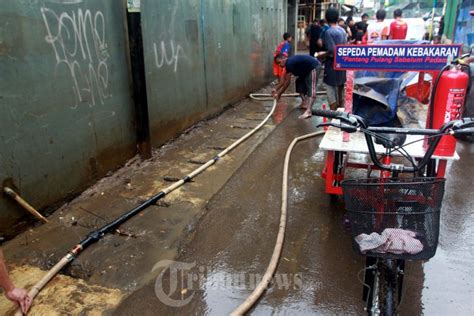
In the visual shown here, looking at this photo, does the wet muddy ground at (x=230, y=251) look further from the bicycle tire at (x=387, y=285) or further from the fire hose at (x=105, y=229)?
the bicycle tire at (x=387, y=285)

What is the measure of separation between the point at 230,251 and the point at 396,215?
1.85 metres

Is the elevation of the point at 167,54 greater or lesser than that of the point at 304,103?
greater

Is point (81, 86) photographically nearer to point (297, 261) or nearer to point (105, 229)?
point (105, 229)

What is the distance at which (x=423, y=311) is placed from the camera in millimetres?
2736

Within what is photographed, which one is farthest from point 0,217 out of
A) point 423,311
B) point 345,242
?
point 423,311

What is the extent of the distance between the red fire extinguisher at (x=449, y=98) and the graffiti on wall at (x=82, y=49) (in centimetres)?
363

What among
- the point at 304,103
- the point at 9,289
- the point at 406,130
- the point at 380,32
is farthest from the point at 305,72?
the point at 380,32

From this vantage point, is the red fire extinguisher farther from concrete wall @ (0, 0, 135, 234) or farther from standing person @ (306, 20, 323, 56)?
standing person @ (306, 20, 323, 56)

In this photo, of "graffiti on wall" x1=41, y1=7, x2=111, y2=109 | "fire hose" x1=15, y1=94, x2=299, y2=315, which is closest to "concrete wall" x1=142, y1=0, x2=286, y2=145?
"graffiti on wall" x1=41, y1=7, x2=111, y2=109

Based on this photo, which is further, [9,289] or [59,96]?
[59,96]

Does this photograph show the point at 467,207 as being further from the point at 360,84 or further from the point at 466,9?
the point at 466,9

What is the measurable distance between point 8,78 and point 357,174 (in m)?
4.18

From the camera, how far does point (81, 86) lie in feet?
14.3

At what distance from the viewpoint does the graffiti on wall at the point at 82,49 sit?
3969mm
